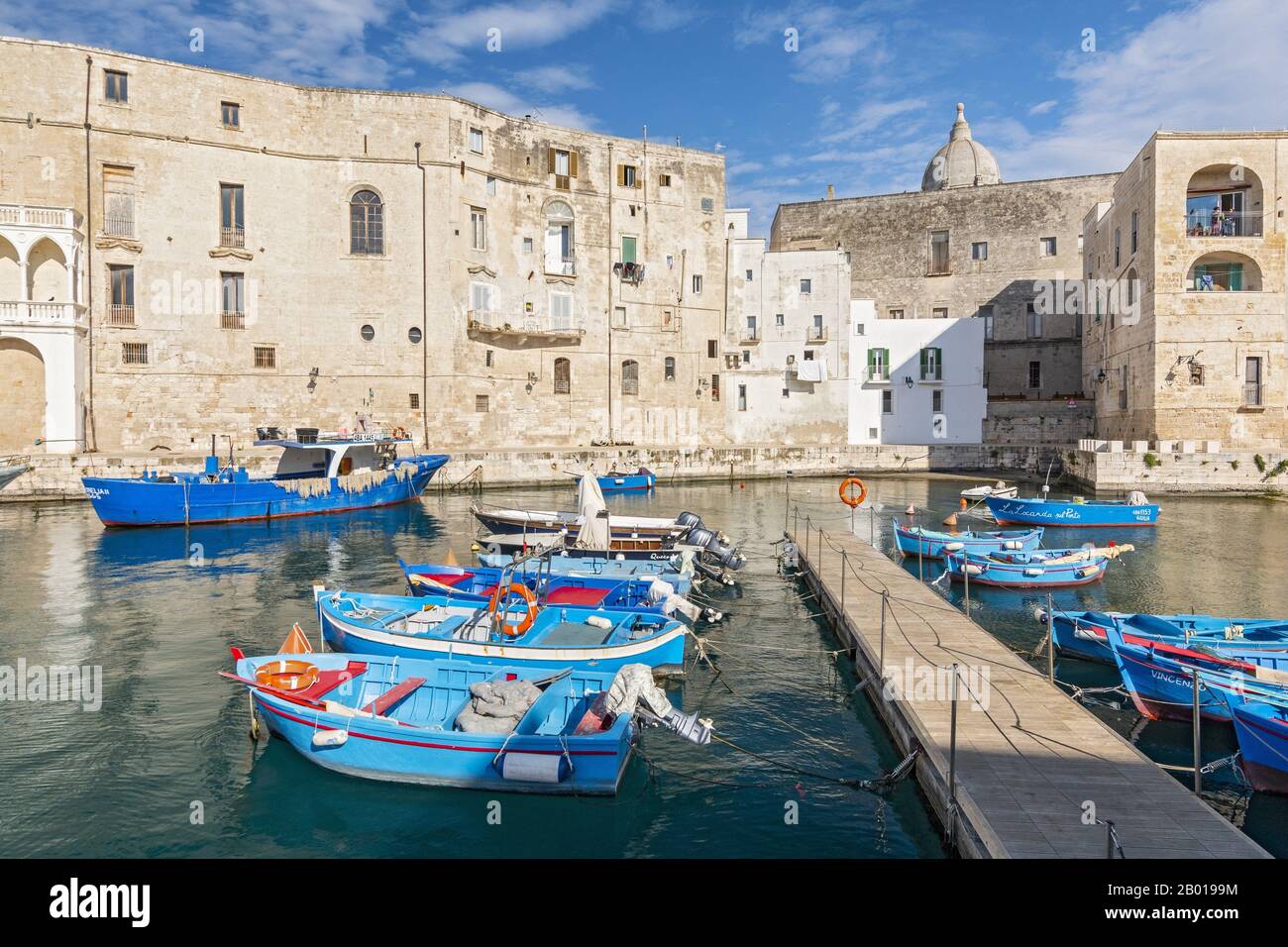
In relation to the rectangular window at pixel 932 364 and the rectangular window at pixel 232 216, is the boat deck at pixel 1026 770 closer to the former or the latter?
the rectangular window at pixel 232 216

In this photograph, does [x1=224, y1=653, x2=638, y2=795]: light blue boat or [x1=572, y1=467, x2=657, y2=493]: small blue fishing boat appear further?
[x1=572, y1=467, x2=657, y2=493]: small blue fishing boat

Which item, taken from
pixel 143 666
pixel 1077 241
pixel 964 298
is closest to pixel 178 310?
pixel 143 666

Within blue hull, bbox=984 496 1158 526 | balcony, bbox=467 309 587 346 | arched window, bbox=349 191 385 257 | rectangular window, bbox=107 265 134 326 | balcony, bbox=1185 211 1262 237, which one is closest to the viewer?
blue hull, bbox=984 496 1158 526

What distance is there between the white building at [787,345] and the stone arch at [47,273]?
30.9 meters

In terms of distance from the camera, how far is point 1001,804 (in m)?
7.14

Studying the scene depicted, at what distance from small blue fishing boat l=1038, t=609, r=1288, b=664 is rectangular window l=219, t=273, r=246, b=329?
114ft

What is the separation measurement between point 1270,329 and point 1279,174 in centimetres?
634

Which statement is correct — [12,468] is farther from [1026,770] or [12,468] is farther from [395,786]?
[1026,770]

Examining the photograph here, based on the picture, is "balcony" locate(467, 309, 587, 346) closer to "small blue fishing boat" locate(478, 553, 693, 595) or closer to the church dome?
"small blue fishing boat" locate(478, 553, 693, 595)

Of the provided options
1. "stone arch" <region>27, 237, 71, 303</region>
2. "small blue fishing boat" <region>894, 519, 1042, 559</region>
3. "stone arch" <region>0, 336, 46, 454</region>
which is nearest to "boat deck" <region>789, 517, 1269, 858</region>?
"small blue fishing boat" <region>894, 519, 1042, 559</region>

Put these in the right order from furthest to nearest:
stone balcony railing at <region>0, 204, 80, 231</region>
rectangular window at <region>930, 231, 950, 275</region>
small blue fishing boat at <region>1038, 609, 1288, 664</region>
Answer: rectangular window at <region>930, 231, 950, 275</region>, stone balcony railing at <region>0, 204, 80, 231</region>, small blue fishing boat at <region>1038, 609, 1288, 664</region>

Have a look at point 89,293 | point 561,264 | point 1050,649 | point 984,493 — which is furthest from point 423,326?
point 1050,649

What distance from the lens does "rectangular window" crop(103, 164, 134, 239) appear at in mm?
33938
